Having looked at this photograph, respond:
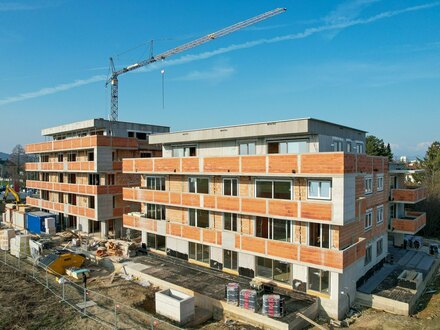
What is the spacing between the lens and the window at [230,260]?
24281 millimetres

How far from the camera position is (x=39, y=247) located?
29.4 metres

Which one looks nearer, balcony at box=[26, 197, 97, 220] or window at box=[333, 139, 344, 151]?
window at box=[333, 139, 344, 151]

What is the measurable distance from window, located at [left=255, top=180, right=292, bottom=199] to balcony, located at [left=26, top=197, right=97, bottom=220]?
21473mm

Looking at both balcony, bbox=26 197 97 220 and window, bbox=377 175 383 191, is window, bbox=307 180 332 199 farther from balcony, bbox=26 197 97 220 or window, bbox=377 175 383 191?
balcony, bbox=26 197 97 220

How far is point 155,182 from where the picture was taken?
2967 centimetres

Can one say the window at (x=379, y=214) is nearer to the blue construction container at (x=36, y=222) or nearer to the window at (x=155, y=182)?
the window at (x=155, y=182)

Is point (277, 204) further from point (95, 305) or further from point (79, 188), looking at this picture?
point (79, 188)

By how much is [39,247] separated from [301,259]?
22640 millimetres

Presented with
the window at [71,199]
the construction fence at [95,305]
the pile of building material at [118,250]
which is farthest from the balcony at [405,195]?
the window at [71,199]

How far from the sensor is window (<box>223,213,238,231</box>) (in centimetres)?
2395

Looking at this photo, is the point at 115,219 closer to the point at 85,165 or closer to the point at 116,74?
the point at 85,165

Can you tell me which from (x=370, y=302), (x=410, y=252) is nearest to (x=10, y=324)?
(x=370, y=302)

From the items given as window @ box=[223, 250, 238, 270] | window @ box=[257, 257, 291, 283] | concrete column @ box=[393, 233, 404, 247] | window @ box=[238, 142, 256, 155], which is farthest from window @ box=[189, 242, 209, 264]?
concrete column @ box=[393, 233, 404, 247]

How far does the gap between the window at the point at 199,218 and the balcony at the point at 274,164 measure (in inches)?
130
